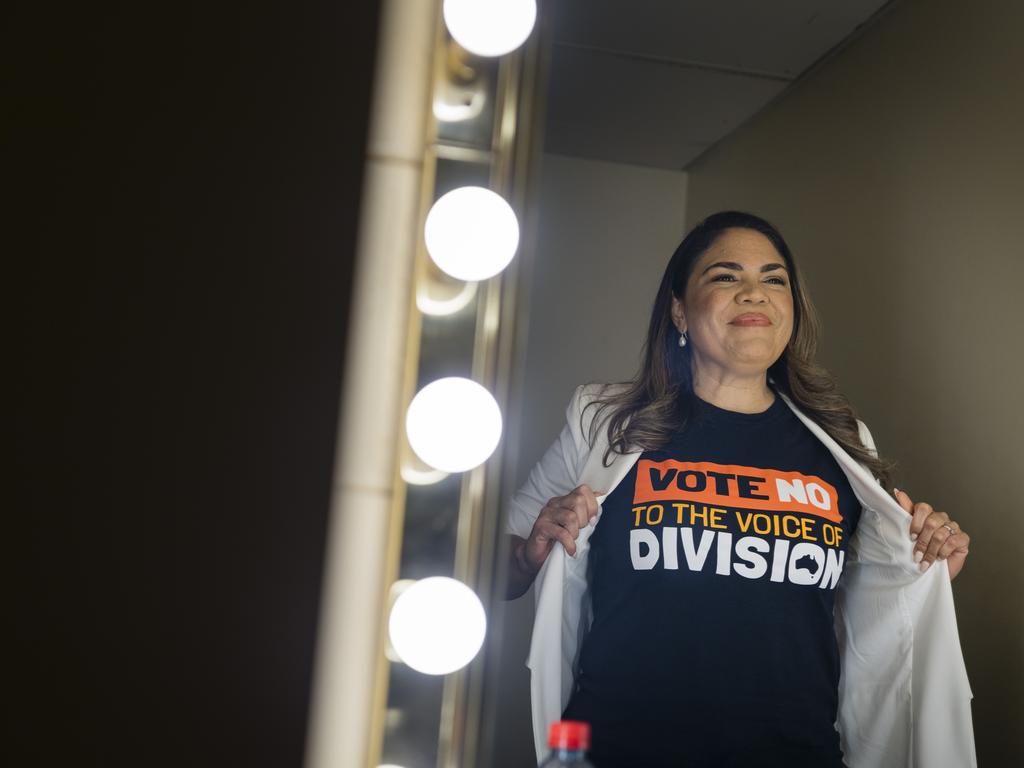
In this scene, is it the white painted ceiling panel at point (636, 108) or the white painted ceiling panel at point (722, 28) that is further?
the white painted ceiling panel at point (722, 28)

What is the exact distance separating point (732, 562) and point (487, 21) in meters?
0.42

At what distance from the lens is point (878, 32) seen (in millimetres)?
950

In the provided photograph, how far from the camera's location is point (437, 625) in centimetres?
40

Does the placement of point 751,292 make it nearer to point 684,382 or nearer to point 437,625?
point 684,382

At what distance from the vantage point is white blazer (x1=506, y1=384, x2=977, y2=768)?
696mm

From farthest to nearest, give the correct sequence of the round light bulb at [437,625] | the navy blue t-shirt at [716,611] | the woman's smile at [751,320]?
the woman's smile at [751,320] < the navy blue t-shirt at [716,611] < the round light bulb at [437,625]

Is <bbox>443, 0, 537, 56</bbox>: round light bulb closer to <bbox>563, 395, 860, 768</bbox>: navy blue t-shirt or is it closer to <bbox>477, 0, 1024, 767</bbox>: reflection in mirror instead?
<bbox>477, 0, 1024, 767</bbox>: reflection in mirror

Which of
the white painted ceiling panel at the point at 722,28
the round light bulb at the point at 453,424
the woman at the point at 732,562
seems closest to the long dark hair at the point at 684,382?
the woman at the point at 732,562

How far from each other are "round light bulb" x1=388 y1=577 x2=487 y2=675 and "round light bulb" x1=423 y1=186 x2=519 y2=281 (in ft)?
0.43

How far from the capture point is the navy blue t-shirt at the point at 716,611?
2.15 feet

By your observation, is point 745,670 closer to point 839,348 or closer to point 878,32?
point 839,348

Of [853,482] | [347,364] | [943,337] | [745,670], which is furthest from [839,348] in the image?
[347,364]

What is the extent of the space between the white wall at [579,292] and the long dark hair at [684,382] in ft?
0.06

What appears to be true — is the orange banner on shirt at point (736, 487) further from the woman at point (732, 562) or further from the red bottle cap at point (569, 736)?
the red bottle cap at point (569, 736)
